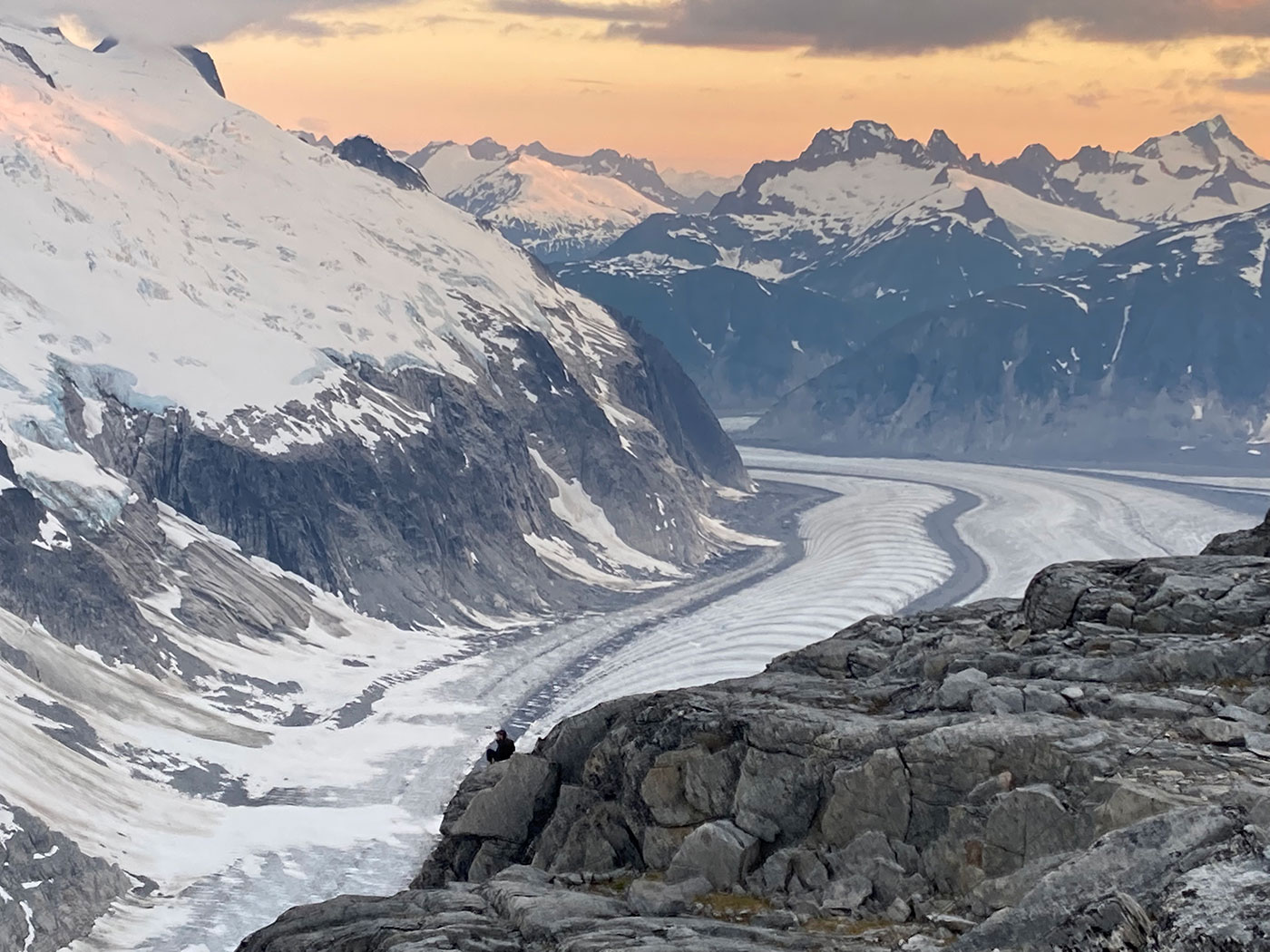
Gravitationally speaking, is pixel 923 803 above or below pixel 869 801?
above

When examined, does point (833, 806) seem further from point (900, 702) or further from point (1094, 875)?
point (1094, 875)

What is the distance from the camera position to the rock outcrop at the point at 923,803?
97.6 ft

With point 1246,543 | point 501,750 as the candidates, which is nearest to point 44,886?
point 501,750

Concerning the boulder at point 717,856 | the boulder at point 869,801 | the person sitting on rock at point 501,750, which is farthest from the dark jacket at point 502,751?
the boulder at point 869,801

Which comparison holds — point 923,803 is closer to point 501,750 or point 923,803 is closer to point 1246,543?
point 501,750

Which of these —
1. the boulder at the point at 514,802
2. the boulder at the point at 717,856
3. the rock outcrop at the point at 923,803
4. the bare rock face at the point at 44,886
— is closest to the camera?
the rock outcrop at the point at 923,803

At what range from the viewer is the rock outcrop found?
1171 inches

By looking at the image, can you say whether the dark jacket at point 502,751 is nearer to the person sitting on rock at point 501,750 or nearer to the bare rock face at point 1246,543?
the person sitting on rock at point 501,750

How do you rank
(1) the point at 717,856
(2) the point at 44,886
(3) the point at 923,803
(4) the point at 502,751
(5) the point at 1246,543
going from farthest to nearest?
(2) the point at 44,886
(5) the point at 1246,543
(4) the point at 502,751
(1) the point at 717,856
(3) the point at 923,803

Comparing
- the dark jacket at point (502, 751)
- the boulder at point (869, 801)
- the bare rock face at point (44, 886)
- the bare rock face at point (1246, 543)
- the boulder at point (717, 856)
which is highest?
the bare rock face at point (1246, 543)

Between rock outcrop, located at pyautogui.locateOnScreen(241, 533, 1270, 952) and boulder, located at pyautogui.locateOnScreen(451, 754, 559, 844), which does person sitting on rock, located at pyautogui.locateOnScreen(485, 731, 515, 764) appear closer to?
rock outcrop, located at pyautogui.locateOnScreen(241, 533, 1270, 952)

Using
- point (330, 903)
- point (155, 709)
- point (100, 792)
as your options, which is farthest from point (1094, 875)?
point (155, 709)

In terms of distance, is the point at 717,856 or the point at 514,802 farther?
the point at 514,802

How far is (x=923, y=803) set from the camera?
36719 mm
